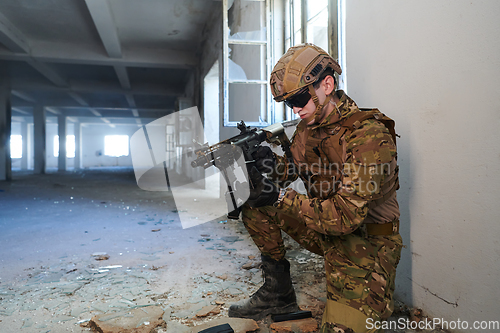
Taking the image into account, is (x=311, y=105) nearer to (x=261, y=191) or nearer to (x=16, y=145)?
(x=261, y=191)

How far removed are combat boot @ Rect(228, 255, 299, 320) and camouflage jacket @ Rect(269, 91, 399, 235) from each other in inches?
14.8

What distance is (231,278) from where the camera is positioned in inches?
70.5

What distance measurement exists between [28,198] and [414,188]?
5.27 metres

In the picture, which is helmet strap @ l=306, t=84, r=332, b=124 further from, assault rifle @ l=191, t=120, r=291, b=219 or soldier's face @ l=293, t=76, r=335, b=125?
assault rifle @ l=191, t=120, r=291, b=219

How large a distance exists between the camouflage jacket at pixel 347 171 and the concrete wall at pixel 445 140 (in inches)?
8.7

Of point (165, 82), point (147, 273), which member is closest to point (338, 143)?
point (147, 273)

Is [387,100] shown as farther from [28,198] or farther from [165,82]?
[165,82]

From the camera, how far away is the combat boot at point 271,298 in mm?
1374

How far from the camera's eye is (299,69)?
1.12m

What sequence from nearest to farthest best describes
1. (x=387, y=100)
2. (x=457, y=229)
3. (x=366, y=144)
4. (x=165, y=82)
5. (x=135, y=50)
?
(x=366, y=144) → (x=457, y=229) → (x=387, y=100) → (x=135, y=50) → (x=165, y=82)

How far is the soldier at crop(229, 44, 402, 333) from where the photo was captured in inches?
38.8

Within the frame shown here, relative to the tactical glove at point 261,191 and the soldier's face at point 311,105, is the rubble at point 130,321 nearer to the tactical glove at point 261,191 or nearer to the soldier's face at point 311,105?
the tactical glove at point 261,191

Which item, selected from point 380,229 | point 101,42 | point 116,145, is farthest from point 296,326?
point 116,145

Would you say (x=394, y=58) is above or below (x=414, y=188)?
above
